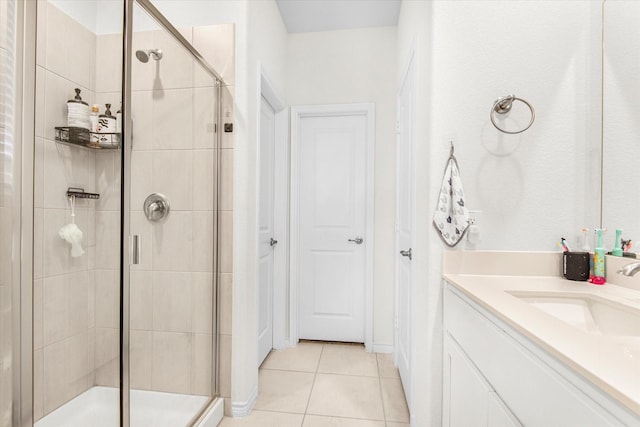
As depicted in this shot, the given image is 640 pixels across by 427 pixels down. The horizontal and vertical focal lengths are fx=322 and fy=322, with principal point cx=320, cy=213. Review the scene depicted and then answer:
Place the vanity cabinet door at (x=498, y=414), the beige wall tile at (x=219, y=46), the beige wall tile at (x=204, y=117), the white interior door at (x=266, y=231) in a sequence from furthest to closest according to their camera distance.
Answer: the white interior door at (x=266, y=231) → the beige wall tile at (x=219, y=46) → the beige wall tile at (x=204, y=117) → the vanity cabinet door at (x=498, y=414)

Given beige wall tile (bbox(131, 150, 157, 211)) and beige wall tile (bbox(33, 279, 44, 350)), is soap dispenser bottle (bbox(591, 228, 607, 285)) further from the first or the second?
beige wall tile (bbox(33, 279, 44, 350))

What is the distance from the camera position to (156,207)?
1.42m

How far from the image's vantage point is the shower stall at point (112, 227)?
0.95 metres

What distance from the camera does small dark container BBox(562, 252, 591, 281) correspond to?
51.9 inches

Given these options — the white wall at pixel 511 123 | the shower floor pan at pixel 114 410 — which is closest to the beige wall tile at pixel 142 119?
the shower floor pan at pixel 114 410

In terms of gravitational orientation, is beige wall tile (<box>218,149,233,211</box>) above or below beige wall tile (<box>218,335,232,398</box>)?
above

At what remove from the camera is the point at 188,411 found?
1.60 metres

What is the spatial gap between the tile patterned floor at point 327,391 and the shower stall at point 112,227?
467mm

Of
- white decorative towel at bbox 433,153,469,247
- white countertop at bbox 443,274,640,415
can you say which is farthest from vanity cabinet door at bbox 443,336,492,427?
white decorative towel at bbox 433,153,469,247

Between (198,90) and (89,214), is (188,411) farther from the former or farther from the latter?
(198,90)

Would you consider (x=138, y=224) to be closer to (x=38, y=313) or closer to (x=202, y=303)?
(x=38, y=313)

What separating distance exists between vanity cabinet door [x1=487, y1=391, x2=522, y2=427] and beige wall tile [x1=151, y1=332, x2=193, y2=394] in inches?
51.0

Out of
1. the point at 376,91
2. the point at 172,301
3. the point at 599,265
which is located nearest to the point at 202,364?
the point at 172,301

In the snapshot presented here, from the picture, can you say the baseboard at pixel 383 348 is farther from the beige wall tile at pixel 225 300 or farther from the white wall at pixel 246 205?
the beige wall tile at pixel 225 300
